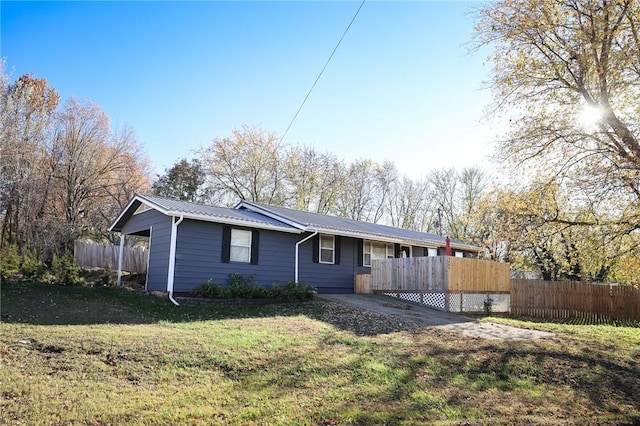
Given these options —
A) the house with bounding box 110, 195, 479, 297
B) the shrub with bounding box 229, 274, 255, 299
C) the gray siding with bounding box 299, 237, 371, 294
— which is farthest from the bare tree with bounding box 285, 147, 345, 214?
the shrub with bounding box 229, 274, 255, 299

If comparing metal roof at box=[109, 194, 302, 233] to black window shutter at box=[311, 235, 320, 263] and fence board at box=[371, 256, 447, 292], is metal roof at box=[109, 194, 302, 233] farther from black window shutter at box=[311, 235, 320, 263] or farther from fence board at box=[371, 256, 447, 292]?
fence board at box=[371, 256, 447, 292]

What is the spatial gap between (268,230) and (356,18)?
763 centimetres

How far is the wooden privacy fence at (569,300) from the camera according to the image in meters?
17.0

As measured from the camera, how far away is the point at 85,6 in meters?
9.77

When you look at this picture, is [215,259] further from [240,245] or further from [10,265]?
[10,265]

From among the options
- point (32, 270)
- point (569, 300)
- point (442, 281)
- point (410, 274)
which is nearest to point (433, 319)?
point (442, 281)

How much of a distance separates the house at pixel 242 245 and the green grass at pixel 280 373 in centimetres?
320

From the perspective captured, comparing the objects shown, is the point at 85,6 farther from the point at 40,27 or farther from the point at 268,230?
the point at 268,230

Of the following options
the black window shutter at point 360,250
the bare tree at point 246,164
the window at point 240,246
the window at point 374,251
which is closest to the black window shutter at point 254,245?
the window at point 240,246

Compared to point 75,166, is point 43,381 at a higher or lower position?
lower

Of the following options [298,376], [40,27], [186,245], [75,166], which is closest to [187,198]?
[75,166]

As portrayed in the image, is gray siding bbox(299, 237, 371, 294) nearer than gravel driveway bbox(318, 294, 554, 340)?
No

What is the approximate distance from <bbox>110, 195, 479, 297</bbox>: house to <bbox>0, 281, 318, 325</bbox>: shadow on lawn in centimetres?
121

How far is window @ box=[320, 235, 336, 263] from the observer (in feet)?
56.0
